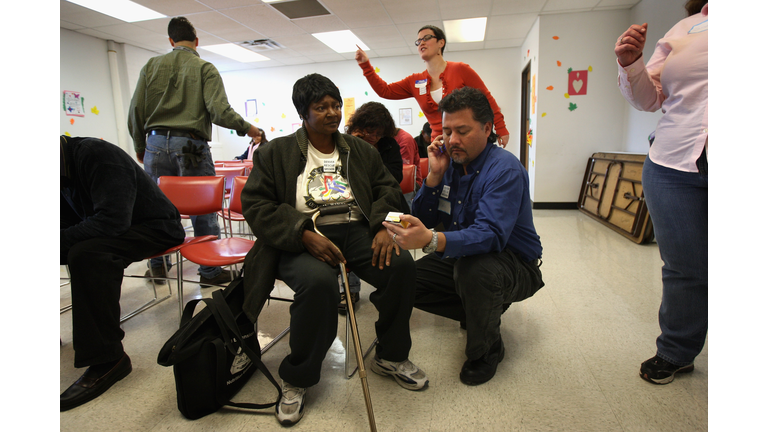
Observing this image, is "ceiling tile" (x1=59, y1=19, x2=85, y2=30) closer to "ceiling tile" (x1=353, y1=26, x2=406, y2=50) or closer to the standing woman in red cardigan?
"ceiling tile" (x1=353, y1=26, x2=406, y2=50)

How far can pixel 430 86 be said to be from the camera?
290cm

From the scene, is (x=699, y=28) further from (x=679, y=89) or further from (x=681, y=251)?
(x=681, y=251)

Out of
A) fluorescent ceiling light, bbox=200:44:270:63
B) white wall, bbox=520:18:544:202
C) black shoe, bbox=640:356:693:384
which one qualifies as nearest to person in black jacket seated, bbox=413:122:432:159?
white wall, bbox=520:18:544:202

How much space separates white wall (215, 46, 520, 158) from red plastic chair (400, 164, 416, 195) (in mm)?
4872

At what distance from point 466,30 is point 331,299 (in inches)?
230

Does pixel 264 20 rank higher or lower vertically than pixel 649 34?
higher

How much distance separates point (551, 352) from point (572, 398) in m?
0.32

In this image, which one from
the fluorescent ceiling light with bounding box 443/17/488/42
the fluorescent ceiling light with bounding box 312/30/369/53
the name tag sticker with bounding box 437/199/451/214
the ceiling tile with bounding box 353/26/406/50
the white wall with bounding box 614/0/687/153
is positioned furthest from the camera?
the fluorescent ceiling light with bounding box 312/30/369/53

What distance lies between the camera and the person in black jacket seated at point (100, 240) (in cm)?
147

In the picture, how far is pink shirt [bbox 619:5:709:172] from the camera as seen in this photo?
1.23 meters

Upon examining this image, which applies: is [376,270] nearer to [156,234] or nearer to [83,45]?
[156,234]

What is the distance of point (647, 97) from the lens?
1435 millimetres

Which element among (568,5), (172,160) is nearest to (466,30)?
(568,5)

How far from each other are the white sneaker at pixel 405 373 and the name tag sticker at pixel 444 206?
26.9 inches
